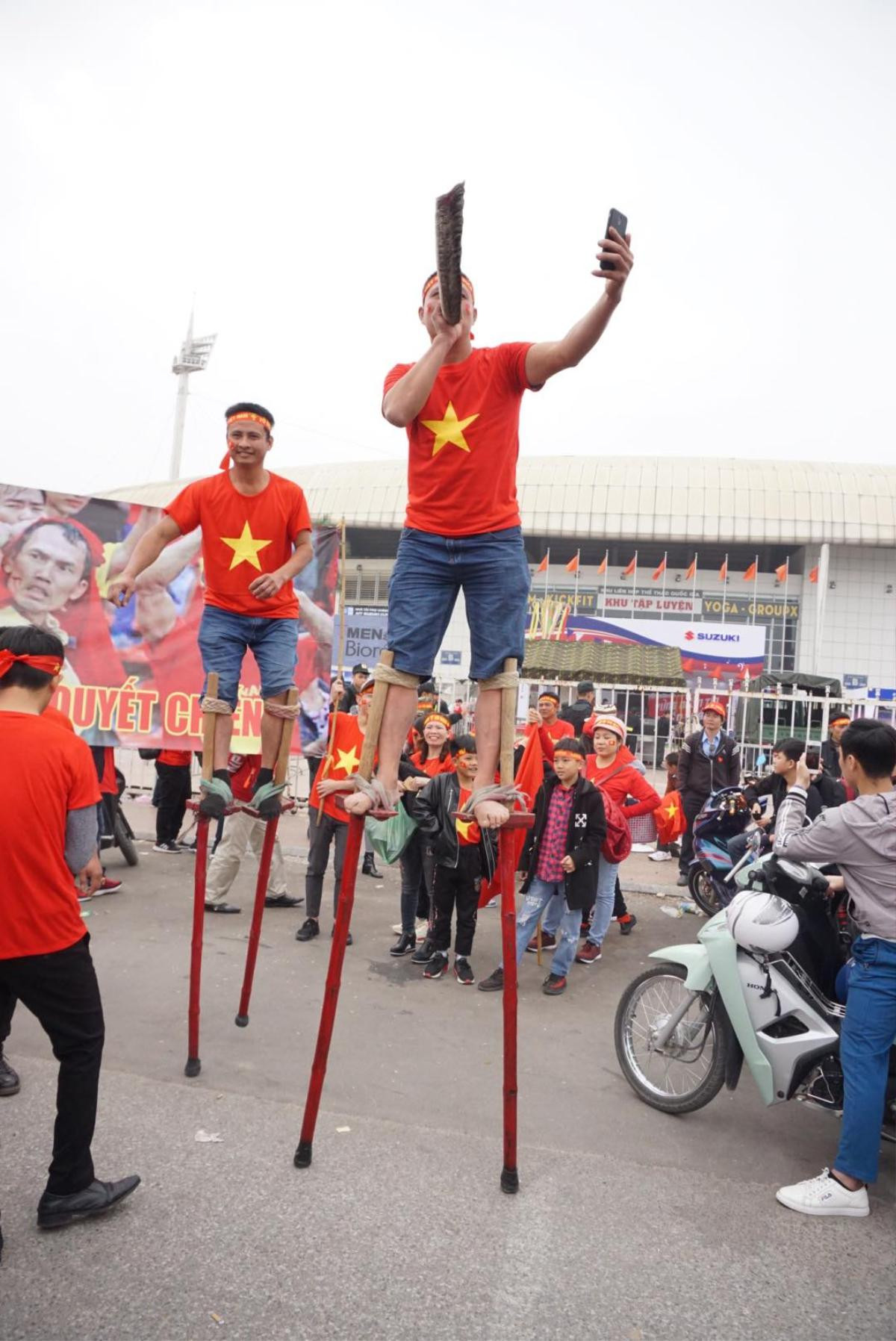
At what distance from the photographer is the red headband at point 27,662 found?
9.48 feet

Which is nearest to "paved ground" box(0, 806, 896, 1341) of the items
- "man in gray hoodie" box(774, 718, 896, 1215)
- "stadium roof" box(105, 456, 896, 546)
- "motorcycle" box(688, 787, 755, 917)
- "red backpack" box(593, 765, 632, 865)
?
"man in gray hoodie" box(774, 718, 896, 1215)

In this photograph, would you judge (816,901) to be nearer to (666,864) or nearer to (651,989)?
(651,989)

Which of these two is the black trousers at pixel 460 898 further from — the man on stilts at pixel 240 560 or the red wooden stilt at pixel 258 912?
the man on stilts at pixel 240 560

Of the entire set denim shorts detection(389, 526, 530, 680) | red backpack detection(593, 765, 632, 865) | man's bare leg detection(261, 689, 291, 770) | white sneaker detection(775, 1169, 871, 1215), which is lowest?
white sneaker detection(775, 1169, 871, 1215)

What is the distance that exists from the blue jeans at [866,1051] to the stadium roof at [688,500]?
33.6 meters

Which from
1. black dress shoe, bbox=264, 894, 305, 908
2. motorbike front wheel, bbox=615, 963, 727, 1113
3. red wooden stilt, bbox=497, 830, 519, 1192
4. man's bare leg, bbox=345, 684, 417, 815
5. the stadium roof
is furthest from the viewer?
the stadium roof

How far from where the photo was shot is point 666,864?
33.8 feet

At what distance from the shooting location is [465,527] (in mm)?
3393

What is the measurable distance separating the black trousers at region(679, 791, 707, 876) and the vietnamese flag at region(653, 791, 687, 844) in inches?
2.3

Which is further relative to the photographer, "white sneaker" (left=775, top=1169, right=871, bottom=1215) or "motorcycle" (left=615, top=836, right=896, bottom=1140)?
"motorcycle" (left=615, top=836, right=896, bottom=1140)

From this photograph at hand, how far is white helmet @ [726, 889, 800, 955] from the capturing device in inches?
153

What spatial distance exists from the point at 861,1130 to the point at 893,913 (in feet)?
2.72

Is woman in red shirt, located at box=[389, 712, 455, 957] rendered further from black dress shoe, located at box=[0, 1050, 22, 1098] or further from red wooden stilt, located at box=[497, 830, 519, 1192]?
black dress shoe, located at box=[0, 1050, 22, 1098]

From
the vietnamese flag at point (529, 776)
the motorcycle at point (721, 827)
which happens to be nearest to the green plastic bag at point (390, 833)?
the vietnamese flag at point (529, 776)
